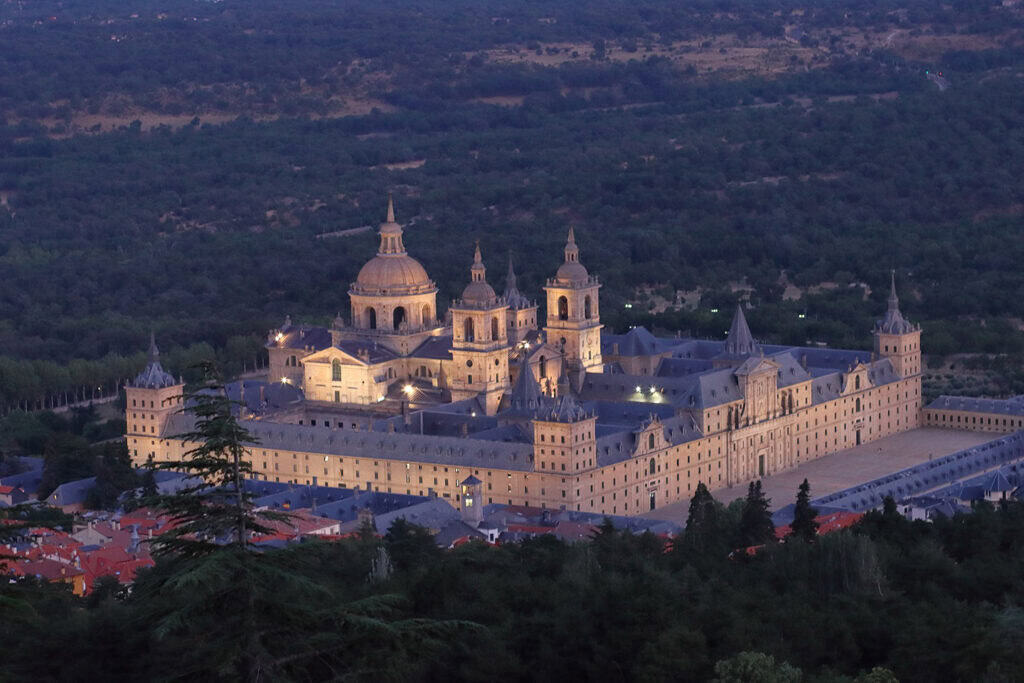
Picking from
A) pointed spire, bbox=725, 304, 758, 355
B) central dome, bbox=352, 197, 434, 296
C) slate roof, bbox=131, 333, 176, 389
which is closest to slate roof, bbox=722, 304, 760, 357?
pointed spire, bbox=725, 304, 758, 355

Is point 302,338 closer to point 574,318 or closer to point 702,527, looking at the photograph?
point 574,318

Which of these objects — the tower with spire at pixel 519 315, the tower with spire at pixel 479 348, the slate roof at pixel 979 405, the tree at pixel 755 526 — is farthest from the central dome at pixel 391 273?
the tree at pixel 755 526

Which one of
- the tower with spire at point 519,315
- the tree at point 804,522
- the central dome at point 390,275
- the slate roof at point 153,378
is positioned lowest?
the tree at point 804,522

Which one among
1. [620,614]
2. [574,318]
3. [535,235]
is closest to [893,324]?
[574,318]

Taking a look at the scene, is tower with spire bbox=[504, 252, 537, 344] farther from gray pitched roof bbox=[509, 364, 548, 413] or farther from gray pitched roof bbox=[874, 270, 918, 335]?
gray pitched roof bbox=[874, 270, 918, 335]

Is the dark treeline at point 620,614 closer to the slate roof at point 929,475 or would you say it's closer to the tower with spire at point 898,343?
the slate roof at point 929,475

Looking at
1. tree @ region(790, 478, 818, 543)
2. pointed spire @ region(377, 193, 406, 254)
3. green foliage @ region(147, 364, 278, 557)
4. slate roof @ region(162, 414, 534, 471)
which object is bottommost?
slate roof @ region(162, 414, 534, 471)

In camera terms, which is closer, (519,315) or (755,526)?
(755,526)
